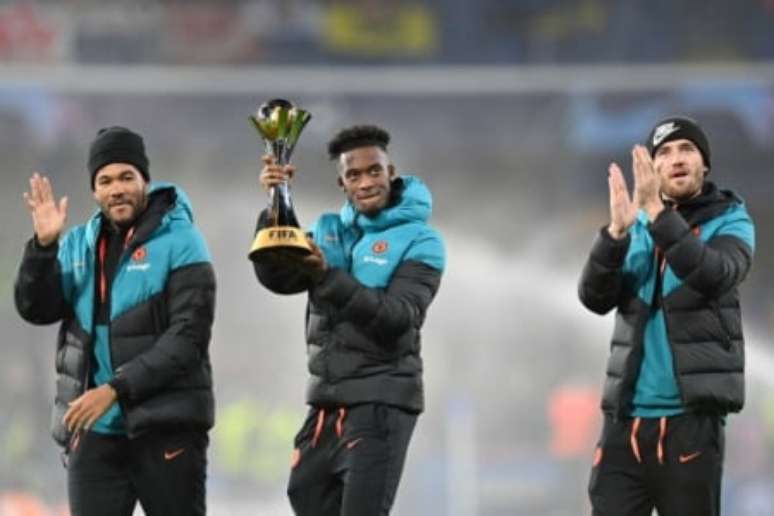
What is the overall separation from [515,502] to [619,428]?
8799 mm

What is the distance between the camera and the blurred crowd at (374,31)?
1496 cm

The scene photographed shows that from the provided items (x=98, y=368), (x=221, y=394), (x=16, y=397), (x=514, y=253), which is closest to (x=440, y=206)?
(x=514, y=253)

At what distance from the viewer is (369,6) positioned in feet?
50.3

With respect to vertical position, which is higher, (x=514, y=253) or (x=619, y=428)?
(x=514, y=253)

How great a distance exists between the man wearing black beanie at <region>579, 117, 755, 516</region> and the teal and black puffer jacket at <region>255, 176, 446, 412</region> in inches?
18.3

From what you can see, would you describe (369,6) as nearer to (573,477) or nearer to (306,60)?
(306,60)

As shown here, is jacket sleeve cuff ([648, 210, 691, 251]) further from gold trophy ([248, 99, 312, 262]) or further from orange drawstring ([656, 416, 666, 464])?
gold trophy ([248, 99, 312, 262])

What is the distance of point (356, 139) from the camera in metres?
5.51

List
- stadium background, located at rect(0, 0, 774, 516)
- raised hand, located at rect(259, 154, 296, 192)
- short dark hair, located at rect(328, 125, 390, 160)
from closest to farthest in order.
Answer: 1. raised hand, located at rect(259, 154, 296, 192)
2. short dark hair, located at rect(328, 125, 390, 160)
3. stadium background, located at rect(0, 0, 774, 516)

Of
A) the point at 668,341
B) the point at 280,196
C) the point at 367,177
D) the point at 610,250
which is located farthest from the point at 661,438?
the point at 280,196

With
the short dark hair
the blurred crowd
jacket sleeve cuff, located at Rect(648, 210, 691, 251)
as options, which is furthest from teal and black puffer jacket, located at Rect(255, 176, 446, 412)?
the blurred crowd

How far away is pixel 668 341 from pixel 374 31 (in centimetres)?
1036

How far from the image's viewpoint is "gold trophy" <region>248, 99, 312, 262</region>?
5.18 m

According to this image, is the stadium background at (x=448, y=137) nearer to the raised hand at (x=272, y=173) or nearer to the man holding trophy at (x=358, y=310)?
the man holding trophy at (x=358, y=310)
